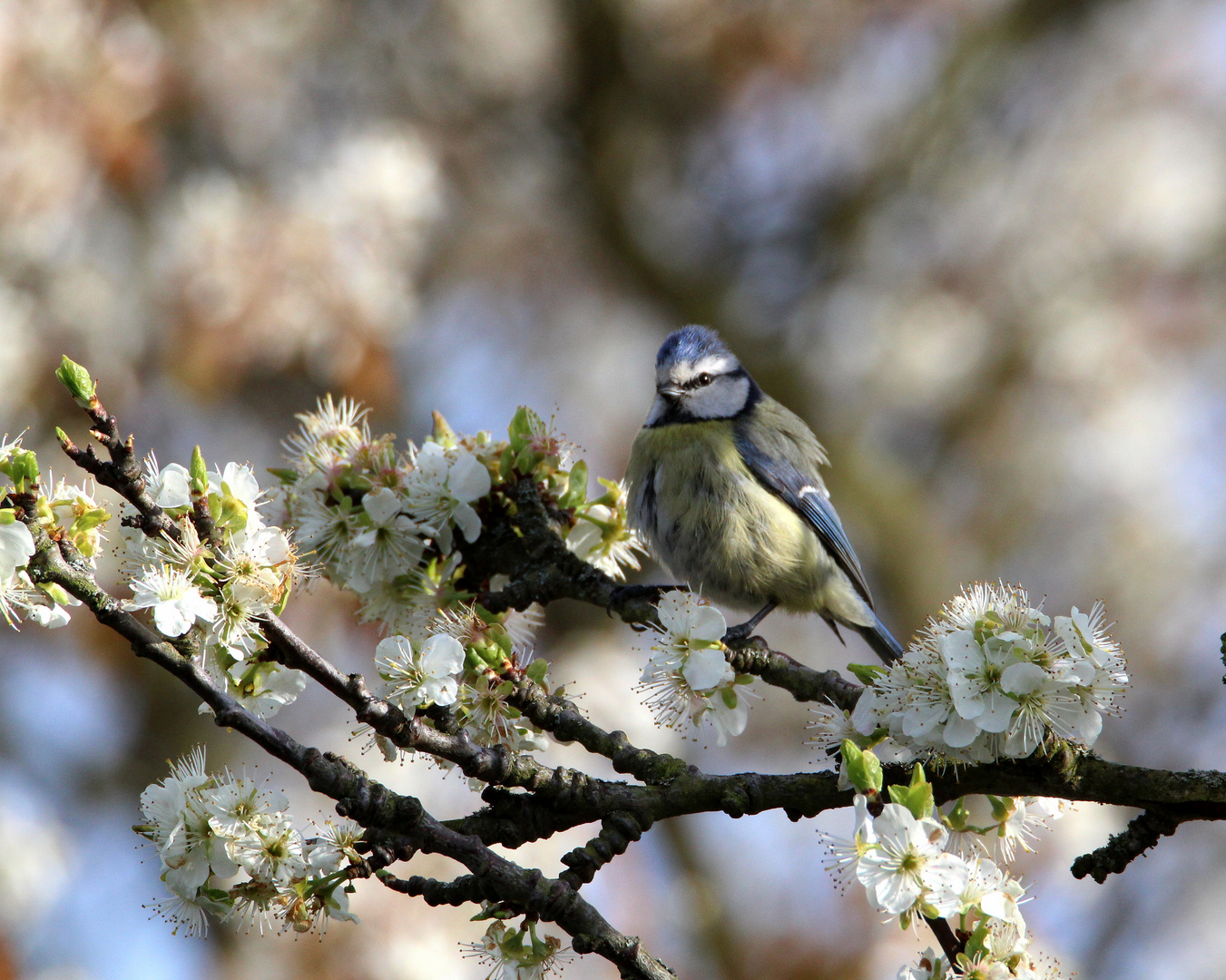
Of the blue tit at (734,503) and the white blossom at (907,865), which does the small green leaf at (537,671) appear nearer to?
the white blossom at (907,865)

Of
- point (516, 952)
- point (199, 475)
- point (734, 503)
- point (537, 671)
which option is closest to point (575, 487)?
point (537, 671)

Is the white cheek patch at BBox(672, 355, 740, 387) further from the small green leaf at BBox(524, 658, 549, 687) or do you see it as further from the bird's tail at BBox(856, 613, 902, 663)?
the small green leaf at BBox(524, 658, 549, 687)

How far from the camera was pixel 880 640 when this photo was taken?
12.3ft

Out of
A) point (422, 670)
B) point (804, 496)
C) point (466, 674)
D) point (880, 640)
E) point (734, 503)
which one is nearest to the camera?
point (422, 670)

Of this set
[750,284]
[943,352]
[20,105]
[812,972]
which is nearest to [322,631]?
[20,105]

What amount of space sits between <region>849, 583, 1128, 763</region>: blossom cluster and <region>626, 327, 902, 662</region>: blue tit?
1469 millimetres

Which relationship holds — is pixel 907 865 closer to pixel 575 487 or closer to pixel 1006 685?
pixel 1006 685

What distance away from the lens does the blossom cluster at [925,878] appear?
56.2 inches

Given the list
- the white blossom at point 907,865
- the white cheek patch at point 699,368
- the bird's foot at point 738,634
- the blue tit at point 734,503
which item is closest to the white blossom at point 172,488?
the bird's foot at point 738,634

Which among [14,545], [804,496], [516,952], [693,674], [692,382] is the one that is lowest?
[516,952]

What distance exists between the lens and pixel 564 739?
6.31 ft

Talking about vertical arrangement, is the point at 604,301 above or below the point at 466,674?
above

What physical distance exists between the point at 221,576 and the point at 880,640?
2.64 meters

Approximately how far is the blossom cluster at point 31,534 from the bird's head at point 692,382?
2325 mm
